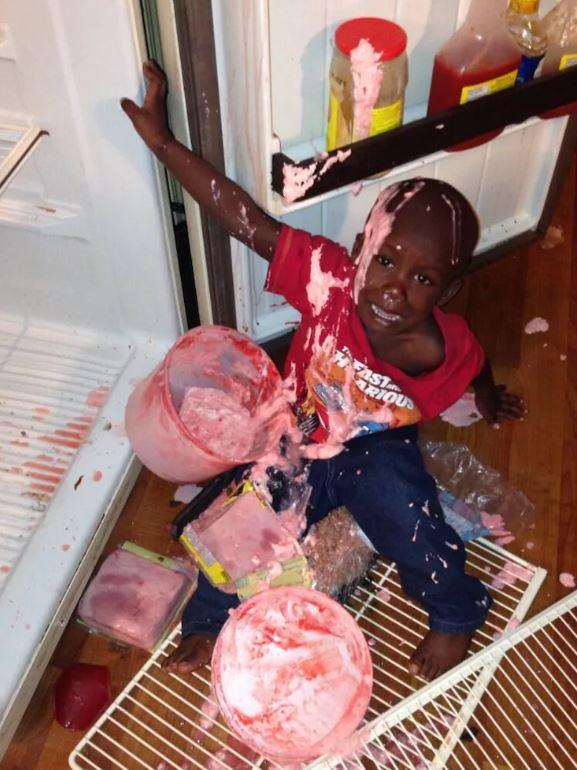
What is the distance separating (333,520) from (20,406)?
0.55 metres

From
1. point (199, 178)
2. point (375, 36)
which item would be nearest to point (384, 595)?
point (199, 178)

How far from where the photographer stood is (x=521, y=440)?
57.4 inches

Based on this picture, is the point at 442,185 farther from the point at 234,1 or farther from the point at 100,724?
the point at 100,724

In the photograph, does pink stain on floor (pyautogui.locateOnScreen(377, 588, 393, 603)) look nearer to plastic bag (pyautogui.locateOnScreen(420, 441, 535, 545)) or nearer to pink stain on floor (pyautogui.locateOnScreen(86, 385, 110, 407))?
plastic bag (pyautogui.locateOnScreen(420, 441, 535, 545))

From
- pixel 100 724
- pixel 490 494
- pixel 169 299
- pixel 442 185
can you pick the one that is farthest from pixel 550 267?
pixel 100 724

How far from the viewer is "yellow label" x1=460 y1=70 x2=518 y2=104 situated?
105 cm

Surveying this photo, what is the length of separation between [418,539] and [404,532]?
0.9 inches

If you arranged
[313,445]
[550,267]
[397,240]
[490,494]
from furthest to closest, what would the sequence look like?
[550,267], [490,494], [313,445], [397,240]

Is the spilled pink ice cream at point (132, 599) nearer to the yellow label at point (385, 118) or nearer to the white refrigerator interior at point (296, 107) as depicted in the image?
the white refrigerator interior at point (296, 107)

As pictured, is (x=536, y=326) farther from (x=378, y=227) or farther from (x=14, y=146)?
(x=14, y=146)

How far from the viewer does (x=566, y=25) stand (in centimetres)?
113

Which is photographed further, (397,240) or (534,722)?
(534,722)

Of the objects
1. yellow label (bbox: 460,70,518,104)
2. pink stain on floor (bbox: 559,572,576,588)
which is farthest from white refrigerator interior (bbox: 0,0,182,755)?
pink stain on floor (bbox: 559,572,576,588)

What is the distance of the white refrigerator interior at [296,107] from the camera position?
0.95 metres
